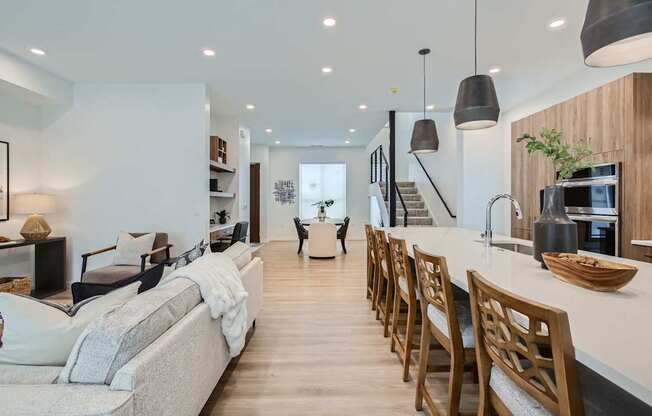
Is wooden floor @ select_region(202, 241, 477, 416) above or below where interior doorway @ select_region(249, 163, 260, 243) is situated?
below

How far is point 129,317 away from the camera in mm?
1185

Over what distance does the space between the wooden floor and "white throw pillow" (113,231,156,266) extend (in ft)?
5.32

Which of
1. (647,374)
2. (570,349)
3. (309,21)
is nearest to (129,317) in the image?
(570,349)

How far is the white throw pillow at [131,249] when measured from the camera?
3850 millimetres

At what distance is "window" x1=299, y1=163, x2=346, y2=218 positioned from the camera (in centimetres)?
1002

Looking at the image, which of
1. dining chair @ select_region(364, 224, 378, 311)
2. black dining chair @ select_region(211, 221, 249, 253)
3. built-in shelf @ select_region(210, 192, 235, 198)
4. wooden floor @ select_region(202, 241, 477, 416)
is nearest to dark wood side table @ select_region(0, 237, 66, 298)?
black dining chair @ select_region(211, 221, 249, 253)

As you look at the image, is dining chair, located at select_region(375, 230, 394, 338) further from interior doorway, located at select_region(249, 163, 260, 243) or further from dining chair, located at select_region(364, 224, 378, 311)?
interior doorway, located at select_region(249, 163, 260, 243)

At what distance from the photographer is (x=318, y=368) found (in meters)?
2.30

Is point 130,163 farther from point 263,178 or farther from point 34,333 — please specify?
point 263,178

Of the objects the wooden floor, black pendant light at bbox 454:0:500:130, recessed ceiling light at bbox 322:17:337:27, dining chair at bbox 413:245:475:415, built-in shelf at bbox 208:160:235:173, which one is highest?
recessed ceiling light at bbox 322:17:337:27

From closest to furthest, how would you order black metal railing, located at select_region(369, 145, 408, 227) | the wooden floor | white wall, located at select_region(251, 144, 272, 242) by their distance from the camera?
the wooden floor < black metal railing, located at select_region(369, 145, 408, 227) < white wall, located at select_region(251, 144, 272, 242)

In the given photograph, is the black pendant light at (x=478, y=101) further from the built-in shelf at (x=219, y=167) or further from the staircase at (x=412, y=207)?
the staircase at (x=412, y=207)

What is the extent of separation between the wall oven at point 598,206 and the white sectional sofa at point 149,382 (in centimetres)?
379

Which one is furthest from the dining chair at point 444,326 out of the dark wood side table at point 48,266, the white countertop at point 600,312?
the dark wood side table at point 48,266
